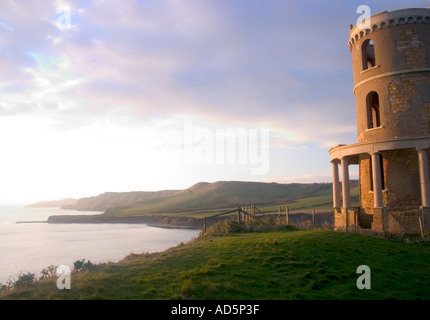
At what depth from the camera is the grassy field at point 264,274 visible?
8.67 meters

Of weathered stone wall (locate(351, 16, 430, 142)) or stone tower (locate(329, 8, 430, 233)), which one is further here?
weathered stone wall (locate(351, 16, 430, 142))

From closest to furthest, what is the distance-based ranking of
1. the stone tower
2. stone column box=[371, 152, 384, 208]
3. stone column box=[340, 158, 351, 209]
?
the stone tower < stone column box=[371, 152, 384, 208] < stone column box=[340, 158, 351, 209]

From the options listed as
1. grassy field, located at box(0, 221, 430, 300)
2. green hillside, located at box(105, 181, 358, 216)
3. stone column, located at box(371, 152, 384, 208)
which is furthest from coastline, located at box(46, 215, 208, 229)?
grassy field, located at box(0, 221, 430, 300)

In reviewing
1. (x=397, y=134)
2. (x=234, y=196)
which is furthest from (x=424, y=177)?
(x=234, y=196)

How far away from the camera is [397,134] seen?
20.3 meters

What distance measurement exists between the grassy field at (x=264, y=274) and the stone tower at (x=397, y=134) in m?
4.85

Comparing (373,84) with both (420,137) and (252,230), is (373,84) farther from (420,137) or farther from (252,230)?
(252,230)

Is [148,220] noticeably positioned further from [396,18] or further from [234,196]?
[396,18]

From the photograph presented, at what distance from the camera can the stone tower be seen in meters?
18.8

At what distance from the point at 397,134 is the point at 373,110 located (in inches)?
199

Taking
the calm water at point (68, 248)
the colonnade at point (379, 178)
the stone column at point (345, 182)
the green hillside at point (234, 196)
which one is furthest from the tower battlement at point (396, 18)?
the green hillside at point (234, 196)

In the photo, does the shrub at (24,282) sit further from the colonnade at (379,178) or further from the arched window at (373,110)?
the arched window at (373,110)

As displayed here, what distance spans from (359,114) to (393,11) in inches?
251

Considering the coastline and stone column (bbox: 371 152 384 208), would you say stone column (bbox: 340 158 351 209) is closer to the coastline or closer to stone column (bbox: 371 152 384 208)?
stone column (bbox: 371 152 384 208)
